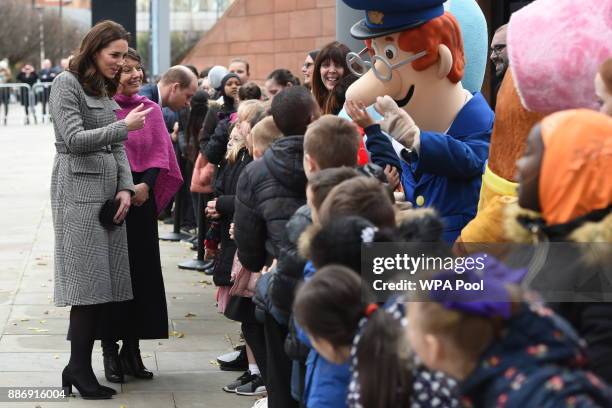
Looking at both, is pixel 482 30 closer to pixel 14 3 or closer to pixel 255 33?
→ pixel 255 33

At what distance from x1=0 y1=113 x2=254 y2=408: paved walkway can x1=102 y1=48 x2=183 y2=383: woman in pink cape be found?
195mm

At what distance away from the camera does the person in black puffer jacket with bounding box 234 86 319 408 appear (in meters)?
5.54

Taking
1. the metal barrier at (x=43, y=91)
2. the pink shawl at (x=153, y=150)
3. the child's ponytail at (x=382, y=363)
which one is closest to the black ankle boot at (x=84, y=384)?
the pink shawl at (x=153, y=150)

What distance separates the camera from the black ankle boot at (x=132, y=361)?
7.17 metres

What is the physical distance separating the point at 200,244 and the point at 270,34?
922cm

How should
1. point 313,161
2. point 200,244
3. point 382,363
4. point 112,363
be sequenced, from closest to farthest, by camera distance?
point 382,363 < point 313,161 < point 112,363 < point 200,244

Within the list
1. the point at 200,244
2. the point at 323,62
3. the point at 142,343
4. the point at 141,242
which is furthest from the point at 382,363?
the point at 200,244

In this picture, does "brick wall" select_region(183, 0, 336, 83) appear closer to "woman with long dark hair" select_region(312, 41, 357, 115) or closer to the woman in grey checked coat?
"woman with long dark hair" select_region(312, 41, 357, 115)

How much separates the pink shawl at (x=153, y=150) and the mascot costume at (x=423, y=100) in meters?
1.86

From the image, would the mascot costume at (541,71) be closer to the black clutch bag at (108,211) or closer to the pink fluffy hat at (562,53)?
the pink fluffy hat at (562,53)

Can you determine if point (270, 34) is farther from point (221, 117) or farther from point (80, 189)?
point (80, 189)

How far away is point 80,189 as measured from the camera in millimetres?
6578

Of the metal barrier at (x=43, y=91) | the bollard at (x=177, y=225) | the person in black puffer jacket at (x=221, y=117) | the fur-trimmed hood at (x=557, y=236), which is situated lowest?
the metal barrier at (x=43, y=91)

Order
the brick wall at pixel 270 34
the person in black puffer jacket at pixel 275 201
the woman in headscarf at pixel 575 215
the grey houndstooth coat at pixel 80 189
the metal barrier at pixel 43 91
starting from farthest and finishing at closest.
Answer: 1. the metal barrier at pixel 43 91
2. the brick wall at pixel 270 34
3. the grey houndstooth coat at pixel 80 189
4. the person in black puffer jacket at pixel 275 201
5. the woman in headscarf at pixel 575 215
